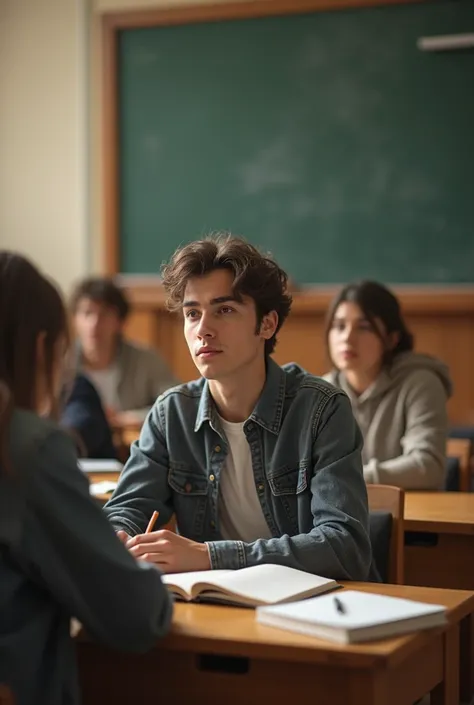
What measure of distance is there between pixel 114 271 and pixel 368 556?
4.71 metres

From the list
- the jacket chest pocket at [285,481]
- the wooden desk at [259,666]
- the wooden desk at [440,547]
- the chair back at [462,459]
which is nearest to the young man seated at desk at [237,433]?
the jacket chest pocket at [285,481]

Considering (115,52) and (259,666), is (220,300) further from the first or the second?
(115,52)

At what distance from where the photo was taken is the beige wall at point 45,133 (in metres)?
6.89

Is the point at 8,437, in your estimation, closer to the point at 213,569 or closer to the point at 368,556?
the point at 213,569

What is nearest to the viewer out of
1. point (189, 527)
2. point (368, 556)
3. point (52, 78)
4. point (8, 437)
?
point (8, 437)

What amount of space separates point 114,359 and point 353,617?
4.06 m

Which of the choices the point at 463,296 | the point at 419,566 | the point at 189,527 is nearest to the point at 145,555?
the point at 189,527

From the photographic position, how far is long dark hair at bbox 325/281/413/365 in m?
3.88

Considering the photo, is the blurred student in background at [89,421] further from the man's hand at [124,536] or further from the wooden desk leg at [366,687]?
the wooden desk leg at [366,687]

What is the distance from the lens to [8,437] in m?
1.55

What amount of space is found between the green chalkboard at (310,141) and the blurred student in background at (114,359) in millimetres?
1117

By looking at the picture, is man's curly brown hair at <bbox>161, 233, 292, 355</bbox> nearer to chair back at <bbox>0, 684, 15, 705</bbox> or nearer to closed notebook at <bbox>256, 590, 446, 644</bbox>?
closed notebook at <bbox>256, 590, 446, 644</bbox>

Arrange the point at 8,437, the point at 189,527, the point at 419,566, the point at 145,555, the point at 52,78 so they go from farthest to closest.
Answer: the point at 52,78 < the point at 419,566 < the point at 189,527 < the point at 145,555 < the point at 8,437

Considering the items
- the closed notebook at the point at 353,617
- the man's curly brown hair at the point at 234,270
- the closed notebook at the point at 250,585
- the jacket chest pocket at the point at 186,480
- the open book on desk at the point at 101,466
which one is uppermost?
the man's curly brown hair at the point at 234,270
